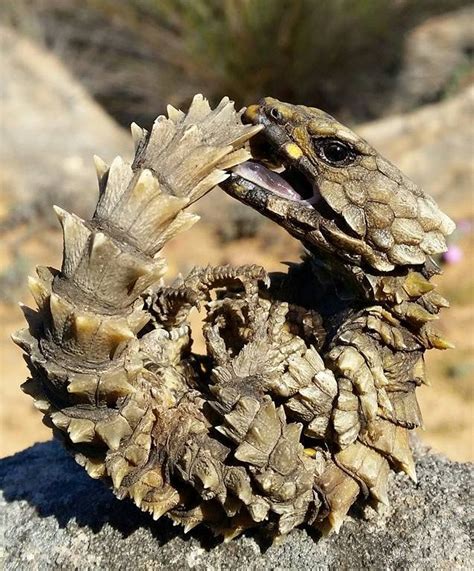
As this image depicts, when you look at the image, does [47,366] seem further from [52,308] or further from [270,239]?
[270,239]

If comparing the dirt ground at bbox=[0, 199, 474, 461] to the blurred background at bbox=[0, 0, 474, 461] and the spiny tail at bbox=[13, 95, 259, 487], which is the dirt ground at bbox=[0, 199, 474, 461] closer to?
the blurred background at bbox=[0, 0, 474, 461]

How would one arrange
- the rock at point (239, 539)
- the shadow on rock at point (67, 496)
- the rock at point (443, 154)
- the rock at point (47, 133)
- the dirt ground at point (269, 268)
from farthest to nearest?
the rock at point (47, 133) → the rock at point (443, 154) → the dirt ground at point (269, 268) → the shadow on rock at point (67, 496) → the rock at point (239, 539)

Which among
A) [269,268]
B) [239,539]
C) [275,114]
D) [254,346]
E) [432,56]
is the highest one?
[432,56]

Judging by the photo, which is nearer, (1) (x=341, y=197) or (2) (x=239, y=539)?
(1) (x=341, y=197)

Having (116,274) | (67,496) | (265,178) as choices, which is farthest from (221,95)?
(116,274)

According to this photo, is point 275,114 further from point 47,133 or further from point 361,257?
point 47,133

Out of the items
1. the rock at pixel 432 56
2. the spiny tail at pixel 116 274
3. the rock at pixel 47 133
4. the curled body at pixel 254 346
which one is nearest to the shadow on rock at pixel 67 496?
the curled body at pixel 254 346

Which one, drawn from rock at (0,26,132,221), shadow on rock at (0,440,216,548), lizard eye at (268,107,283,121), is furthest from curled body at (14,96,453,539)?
rock at (0,26,132,221)

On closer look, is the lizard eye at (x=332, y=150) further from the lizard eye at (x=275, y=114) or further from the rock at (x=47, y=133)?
the rock at (x=47, y=133)
